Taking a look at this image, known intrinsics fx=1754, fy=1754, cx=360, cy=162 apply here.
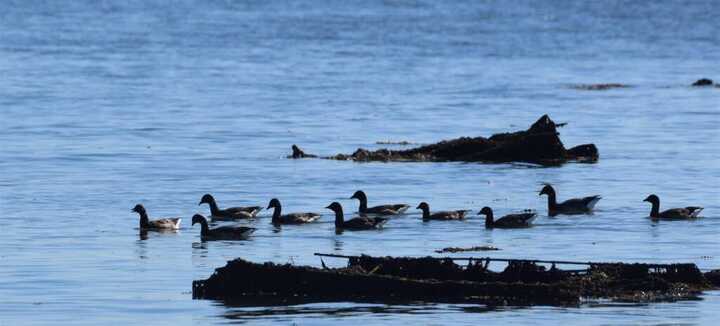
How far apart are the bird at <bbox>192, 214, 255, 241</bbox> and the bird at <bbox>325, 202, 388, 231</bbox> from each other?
76.5 inches

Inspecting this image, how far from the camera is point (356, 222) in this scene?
107 feet

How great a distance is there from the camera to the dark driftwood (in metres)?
24.1

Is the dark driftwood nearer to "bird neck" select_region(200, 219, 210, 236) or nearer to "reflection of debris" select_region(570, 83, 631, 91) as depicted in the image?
"bird neck" select_region(200, 219, 210, 236)

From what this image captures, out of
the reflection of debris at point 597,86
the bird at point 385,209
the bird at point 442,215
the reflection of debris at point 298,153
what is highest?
the reflection of debris at point 597,86

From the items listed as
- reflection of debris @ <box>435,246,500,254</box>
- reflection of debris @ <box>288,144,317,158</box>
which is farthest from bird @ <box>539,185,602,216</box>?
reflection of debris @ <box>288,144,317,158</box>

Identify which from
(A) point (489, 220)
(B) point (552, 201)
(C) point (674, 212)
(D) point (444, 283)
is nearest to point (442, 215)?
(A) point (489, 220)

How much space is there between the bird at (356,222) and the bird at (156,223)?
2970 mm

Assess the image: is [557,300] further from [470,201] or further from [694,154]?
[694,154]

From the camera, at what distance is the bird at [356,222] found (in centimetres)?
3259

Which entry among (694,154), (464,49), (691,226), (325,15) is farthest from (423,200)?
(325,15)

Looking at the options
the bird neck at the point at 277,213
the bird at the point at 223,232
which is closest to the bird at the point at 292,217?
the bird neck at the point at 277,213

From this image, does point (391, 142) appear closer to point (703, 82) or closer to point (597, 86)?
point (597, 86)

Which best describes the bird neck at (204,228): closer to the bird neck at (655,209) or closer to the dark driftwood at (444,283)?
the dark driftwood at (444,283)

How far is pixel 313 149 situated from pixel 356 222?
1487cm
